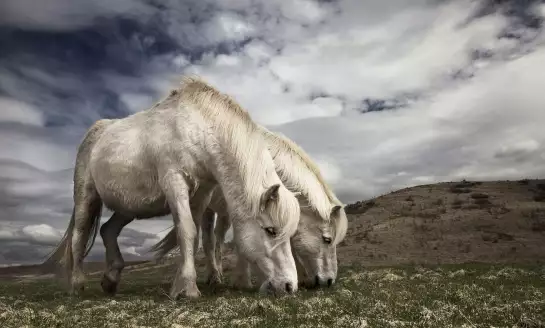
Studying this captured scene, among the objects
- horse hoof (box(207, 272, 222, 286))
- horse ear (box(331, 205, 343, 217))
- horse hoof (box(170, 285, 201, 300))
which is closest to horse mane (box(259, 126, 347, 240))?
horse ear (box(331, 205, 343, 217))

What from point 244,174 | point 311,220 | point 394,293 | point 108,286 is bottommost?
point 394,293

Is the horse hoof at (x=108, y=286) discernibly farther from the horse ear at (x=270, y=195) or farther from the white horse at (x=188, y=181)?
the horse ear at (x=270, y=195)

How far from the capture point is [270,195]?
12.9 meters

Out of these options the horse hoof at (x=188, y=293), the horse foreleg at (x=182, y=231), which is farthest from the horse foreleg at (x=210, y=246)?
the horse hoof at (x=188, y=293)

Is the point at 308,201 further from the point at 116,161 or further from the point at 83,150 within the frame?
the point at 83,150

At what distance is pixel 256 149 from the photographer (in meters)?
14.3

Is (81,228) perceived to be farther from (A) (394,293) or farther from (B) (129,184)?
(A) (394,293)

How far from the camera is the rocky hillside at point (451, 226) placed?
37.3m

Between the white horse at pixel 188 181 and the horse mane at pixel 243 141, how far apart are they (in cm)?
3

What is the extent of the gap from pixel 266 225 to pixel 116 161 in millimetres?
6452


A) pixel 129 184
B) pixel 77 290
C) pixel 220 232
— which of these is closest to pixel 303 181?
pixel 220 232

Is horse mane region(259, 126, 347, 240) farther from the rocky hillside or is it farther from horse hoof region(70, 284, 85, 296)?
the rocky hillside

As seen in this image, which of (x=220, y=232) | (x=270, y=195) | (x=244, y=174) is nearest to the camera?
(x=270, y=195)

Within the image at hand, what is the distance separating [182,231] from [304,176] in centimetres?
496
